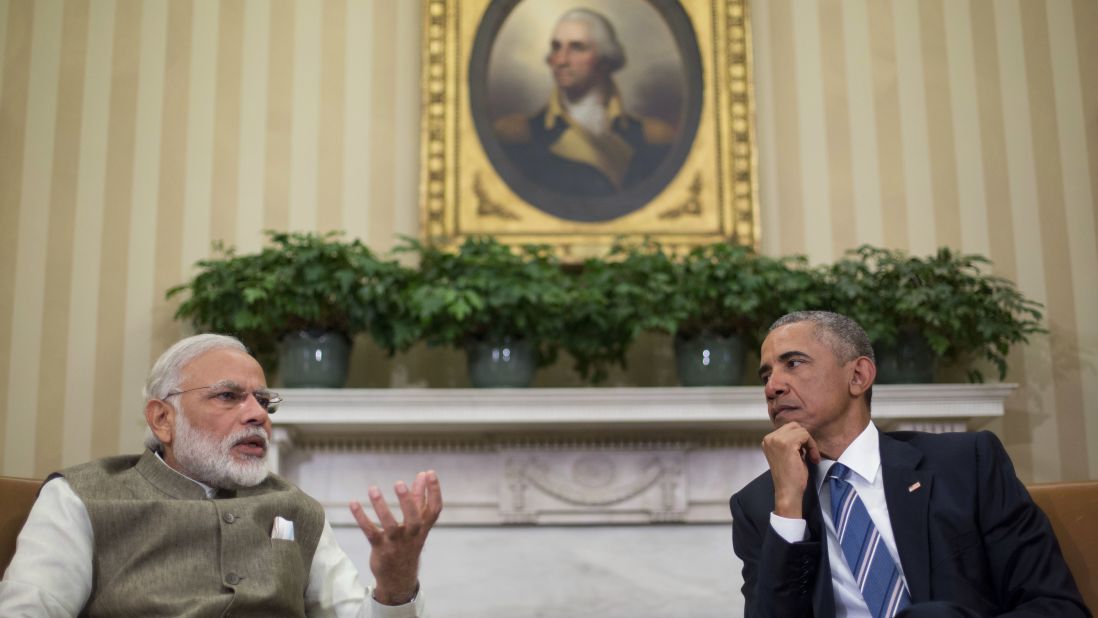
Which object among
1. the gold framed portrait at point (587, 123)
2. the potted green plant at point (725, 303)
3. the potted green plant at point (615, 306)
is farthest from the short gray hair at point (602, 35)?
the potted green plant at point (725, 303)

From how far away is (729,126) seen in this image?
4.63 meters

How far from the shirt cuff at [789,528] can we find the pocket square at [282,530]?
3.61 ft

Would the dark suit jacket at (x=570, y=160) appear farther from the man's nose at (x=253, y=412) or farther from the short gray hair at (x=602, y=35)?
the man's nose at (x=253, y=412)

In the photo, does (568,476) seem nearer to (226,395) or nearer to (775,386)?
(775,386)

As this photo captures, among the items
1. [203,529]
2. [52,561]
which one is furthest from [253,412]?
[52,561]

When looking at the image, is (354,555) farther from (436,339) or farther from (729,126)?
(729,126)

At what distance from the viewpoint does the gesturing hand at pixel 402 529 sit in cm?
204

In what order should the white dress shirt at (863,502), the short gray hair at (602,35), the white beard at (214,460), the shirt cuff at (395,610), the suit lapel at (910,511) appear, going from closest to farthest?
the shirt cuff at (395,610) < the suit lapel at (910,511) < the white dress shirt at (863,502) < the white beard at (214,460) < the short gray hair at (602,35)

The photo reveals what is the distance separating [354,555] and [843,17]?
3109 mm

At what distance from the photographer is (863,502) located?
247 cm

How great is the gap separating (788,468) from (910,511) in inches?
10.9

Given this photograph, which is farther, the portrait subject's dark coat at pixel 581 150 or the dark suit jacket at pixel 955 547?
the portrait subject's dark coat at pixel 581 150

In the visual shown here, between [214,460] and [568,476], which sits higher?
[214,460]

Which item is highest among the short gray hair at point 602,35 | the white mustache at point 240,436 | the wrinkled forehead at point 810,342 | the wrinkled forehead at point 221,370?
the short gray hair at point 602,35
